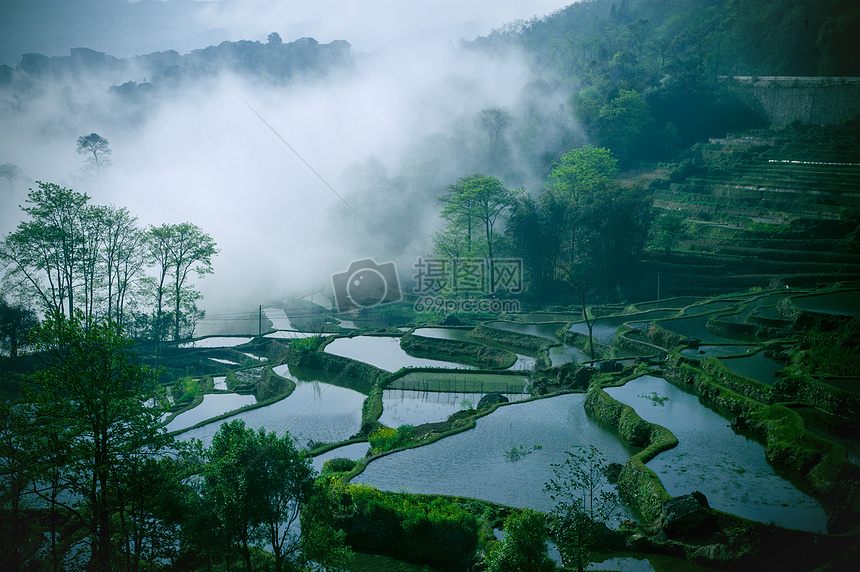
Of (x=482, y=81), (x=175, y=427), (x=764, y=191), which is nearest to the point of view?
(x=175, y=427)

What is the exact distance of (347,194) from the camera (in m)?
97.4

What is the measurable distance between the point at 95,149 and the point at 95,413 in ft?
260

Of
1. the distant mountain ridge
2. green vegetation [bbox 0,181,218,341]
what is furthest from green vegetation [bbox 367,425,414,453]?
the distant mountain ridge

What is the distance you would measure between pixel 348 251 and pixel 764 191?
173ft

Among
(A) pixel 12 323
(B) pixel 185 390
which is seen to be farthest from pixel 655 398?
(A) pixel 12 323

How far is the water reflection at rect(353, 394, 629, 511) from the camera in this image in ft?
61.6

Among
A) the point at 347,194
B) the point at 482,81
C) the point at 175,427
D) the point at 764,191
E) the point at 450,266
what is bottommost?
the point at 175,427

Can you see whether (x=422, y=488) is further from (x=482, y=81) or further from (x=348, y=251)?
(x=482, y=81)

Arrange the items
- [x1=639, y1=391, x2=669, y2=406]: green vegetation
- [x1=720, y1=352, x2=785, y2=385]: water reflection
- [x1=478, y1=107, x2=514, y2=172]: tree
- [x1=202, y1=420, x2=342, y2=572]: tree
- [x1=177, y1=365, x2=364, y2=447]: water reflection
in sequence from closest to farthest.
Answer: [x1=202, y1=420, x2=342, y2=572]: tree → [x1=639, y1=391, x2=669, y2=406]: green vegetation → [x1=720, y1=352, x2=785, y2=385]: water reflection → [x1=177, y1=365, x2=364, y2=447]: water reflection → [x1=478, y1=107, x2=514, y2=172]: tree

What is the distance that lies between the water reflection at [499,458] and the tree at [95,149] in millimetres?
76613

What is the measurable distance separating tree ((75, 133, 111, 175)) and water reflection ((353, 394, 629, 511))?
76613mm

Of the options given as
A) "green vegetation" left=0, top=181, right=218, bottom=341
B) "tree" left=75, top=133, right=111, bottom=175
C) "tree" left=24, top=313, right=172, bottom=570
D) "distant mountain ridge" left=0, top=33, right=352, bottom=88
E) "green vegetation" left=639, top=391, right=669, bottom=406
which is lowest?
"green vegetation" left=639, top=391, right=669, bottom=406

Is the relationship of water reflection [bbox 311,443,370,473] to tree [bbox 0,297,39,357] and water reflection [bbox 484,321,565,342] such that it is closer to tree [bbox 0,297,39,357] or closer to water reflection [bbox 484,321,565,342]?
water reflection [bbox 484,321,565,342]

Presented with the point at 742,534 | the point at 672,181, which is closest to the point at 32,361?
the point at 742,534
